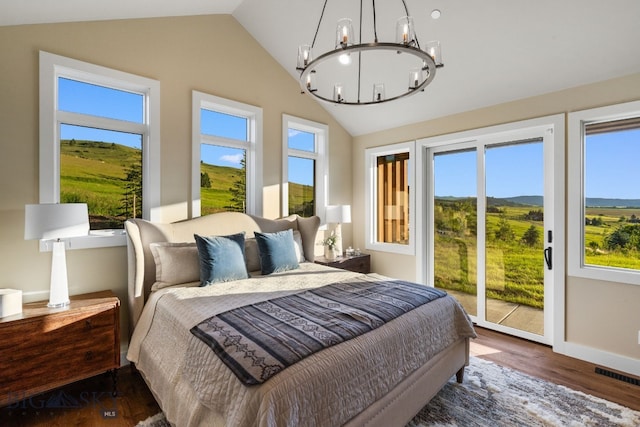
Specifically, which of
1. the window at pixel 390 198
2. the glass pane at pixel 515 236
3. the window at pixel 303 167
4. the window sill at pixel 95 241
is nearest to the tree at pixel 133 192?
the window sill at pixel 95 241

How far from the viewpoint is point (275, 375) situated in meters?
1.32

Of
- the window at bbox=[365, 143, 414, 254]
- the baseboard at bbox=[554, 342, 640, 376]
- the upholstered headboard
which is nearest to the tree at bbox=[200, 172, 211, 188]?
the upholstered headboard

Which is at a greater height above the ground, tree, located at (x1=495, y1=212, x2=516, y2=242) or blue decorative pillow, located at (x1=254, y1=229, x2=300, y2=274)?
tree, located at (x1=495, y1=212, x2=516, y2=242)

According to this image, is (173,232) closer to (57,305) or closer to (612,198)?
(57,305)

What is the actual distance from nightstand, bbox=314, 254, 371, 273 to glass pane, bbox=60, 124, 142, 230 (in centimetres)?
220

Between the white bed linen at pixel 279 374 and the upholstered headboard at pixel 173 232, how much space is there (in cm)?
20

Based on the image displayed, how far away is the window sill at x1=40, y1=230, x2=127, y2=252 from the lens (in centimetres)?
249

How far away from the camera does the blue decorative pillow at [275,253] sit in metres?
3.03

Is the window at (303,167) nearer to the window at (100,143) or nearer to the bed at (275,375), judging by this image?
the bed at (275,375)

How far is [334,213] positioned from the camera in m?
4.26

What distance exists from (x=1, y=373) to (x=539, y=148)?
477 cm

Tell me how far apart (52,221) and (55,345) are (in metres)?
0.83

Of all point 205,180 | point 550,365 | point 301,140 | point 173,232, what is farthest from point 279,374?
point 301,140

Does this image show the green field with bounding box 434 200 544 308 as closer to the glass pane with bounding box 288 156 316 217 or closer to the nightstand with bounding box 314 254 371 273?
the nightstand with bounding box 314 254 371 273
